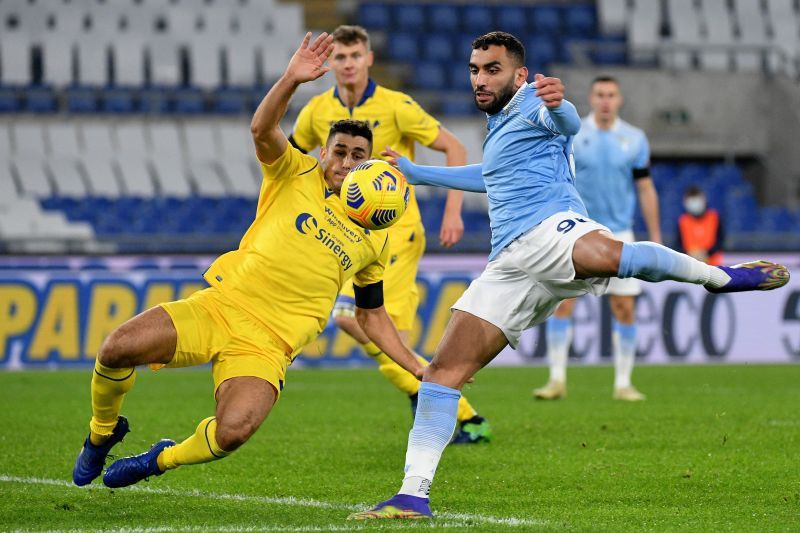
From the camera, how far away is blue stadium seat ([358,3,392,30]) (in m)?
27.8

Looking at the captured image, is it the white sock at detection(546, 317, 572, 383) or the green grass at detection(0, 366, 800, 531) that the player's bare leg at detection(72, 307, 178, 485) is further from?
the white sock at detection(546, 317, 572, 383)

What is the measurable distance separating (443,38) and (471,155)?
3875 mm

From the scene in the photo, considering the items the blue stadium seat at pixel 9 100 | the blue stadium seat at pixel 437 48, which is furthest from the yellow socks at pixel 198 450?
the blue stadium seat at pixel 437 48

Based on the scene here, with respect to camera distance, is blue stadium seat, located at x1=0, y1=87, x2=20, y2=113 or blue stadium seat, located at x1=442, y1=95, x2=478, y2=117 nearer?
blue stadium seat, located at x1=0, y1=87, x2=20, y2=113

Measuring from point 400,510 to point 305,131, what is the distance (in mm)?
3873

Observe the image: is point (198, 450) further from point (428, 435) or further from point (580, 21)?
point (580, 21)

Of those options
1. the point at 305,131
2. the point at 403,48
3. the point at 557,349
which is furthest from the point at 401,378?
the point at 403,48

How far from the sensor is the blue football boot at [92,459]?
635 cm

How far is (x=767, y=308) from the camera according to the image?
56.4 ft

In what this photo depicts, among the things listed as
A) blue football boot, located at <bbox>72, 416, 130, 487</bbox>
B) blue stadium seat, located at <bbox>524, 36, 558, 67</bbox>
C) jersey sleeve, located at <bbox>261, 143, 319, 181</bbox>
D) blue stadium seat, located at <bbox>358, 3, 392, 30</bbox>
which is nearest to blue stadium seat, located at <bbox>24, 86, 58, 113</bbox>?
blue stadium seat, located at <bbox>358, 3, 392, 30</bbox>

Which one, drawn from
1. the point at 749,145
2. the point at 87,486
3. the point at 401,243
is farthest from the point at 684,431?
the point at 749,145

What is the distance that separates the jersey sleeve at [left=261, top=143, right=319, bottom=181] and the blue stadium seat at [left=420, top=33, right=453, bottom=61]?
68.9ft

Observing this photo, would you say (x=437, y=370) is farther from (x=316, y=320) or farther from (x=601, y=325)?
(x=601, y=325)

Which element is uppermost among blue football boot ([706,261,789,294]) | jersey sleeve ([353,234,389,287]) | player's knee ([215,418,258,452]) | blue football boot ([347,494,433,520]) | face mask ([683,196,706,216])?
blue football boot ([706,261,789,294])
